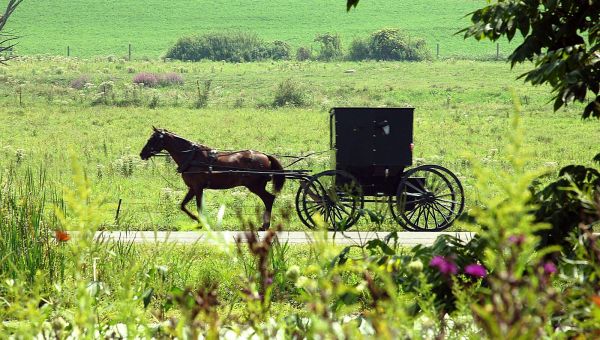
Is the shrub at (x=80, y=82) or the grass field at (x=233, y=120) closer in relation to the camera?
the grass field at (x=233, y=120)

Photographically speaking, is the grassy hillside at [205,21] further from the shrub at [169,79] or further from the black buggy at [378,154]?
the black buggy at [378,154]

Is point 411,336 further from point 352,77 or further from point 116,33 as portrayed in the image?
point 116,33

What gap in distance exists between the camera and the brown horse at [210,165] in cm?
1462

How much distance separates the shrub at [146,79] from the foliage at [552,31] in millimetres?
41211

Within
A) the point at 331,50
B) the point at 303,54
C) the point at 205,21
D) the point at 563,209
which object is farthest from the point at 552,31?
the point at 205,21

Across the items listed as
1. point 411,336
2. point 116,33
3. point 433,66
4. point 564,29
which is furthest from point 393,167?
point 116,33

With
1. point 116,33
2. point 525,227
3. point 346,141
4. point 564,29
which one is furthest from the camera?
point 116,33

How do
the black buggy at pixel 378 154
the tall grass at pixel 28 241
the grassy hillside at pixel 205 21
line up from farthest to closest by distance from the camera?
the grassy hillside at pixel 205 21, the black buggy at pixel 378 154, the tall grass at pixel 28 241

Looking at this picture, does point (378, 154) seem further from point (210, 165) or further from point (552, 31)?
point (552, 31)

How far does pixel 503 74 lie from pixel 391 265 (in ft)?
151

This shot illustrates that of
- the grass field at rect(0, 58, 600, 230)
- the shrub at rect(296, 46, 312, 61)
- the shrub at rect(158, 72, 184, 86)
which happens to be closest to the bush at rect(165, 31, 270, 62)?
the shrub at rect(296, 46, 312, 61)

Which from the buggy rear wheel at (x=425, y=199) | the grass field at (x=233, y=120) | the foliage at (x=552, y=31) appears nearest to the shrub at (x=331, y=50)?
the grass field at (x=233, y=120)

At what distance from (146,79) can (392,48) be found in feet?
76.2

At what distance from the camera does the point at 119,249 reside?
8383 mm
